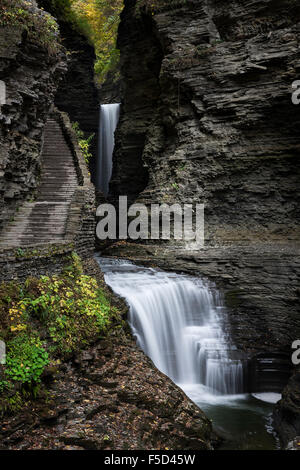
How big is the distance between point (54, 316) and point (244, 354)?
6.27 metres

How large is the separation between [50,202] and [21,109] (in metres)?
3.52

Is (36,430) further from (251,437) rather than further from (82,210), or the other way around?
(82,210)

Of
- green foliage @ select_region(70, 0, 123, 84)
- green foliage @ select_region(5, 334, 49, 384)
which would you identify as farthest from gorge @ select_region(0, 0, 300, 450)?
green foliage @ select_region(70, 0, 123, 84)

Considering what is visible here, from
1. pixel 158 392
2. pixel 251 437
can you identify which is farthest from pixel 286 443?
pixel 158 392

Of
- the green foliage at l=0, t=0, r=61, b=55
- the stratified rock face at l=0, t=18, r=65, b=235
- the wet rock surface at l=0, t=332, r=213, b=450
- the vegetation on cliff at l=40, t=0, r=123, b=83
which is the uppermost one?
the vegetation on cliff at l=40, t=0, r=123, b=83

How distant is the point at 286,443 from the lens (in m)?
7.04

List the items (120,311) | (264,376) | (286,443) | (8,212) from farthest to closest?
(8,212), (264,376), (120,311), (286,443)

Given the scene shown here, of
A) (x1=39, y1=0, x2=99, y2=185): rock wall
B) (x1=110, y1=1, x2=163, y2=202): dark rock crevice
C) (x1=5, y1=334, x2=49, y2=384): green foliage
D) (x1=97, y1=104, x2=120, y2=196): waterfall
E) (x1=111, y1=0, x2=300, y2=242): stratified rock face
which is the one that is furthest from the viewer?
(x1=39, y1=0, x2=99, y2=185): rock wall

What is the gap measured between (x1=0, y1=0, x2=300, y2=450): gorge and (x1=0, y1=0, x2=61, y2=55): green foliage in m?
0.19

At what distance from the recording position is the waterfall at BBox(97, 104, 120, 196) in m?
24.9

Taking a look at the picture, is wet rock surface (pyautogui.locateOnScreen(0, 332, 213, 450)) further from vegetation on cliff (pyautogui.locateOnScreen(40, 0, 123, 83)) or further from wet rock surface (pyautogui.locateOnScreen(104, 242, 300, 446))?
vegetation on cliff (pyautogui.locateOnScreen(40, 0, 123, 83))

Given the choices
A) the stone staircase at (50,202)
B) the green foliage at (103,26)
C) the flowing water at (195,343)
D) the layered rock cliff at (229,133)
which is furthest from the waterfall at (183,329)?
the green foliage at (103,26)

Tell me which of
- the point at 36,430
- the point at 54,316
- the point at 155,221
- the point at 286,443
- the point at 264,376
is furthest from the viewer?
the point at 155,221

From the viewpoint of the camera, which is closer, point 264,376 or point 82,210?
point 264,376
